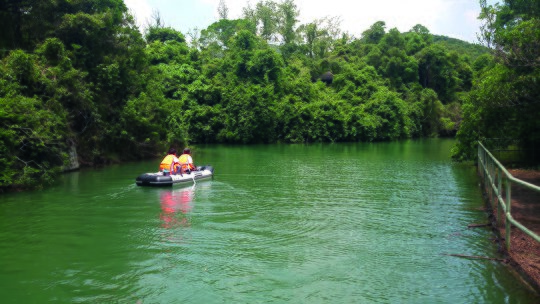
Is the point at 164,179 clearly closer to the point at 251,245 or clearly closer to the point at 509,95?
the point at 251,245

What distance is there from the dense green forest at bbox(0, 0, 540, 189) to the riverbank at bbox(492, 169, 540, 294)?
2759 millimetres

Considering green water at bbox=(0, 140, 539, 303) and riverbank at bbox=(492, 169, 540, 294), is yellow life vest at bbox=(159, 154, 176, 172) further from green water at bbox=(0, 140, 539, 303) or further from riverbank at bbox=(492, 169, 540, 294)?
riverbank at bbox=(492, 169, 540, 294)

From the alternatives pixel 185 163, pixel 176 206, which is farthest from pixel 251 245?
pixel 185 163

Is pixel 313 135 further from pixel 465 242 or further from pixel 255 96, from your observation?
pixel 465 242

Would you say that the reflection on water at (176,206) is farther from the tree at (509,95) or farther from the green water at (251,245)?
the tree at (509,95)

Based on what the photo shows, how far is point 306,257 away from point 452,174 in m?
12.9

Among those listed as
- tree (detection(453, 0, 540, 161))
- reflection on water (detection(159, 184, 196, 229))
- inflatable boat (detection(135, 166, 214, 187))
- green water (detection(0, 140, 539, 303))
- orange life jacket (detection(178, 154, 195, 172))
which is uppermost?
tree (detection(453, 0, 540, 161))

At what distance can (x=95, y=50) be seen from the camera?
24281 mm

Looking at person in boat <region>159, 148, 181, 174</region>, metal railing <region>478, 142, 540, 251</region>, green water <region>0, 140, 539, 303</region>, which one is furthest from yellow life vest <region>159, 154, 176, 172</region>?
metal railing <region>478, 142, 540, 251</region>

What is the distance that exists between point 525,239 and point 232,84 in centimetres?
3938

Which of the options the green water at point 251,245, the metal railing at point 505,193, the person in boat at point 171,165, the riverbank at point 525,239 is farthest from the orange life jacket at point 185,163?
the riverbank at point 525,239

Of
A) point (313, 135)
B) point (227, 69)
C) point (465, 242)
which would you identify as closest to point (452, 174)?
point (465, 242)

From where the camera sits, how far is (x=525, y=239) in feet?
27.2

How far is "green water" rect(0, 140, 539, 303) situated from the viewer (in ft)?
21.8
